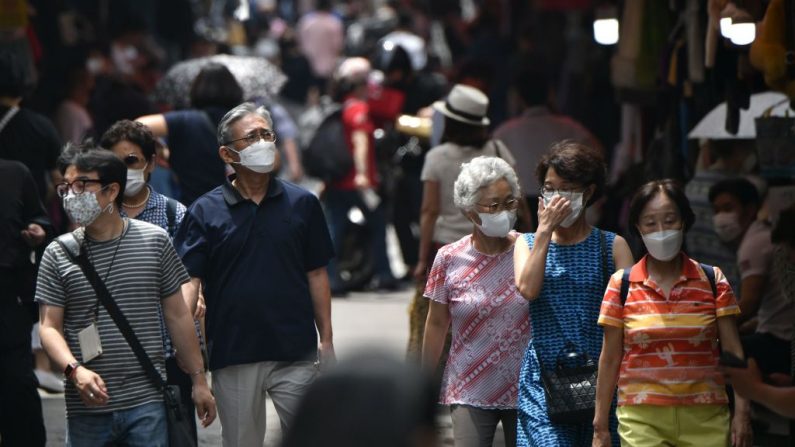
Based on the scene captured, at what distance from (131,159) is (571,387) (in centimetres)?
245

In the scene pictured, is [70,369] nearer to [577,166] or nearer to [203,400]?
[203,400]

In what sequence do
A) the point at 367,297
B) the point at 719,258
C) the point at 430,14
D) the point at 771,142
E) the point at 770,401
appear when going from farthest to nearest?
the point at 430,14 → the point at 367,297 → the point at 719,258 → the point at 771,142 → the point at 770,401

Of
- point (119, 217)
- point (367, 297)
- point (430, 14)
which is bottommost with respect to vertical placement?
point (367, 297)

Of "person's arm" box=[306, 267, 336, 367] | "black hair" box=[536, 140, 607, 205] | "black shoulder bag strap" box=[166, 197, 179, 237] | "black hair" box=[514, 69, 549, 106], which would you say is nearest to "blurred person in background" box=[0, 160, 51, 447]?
"black shoulder bag strap" box=[166, 197, 179, 237]

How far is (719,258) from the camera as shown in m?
9.62

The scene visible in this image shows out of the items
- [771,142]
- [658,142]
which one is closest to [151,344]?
[771,142]

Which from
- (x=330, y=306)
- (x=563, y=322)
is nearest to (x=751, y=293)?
A: (x=563, y=322)

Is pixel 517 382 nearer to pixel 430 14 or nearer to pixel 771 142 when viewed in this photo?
pixel 771 142

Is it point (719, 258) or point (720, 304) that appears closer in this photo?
point (720, 304)

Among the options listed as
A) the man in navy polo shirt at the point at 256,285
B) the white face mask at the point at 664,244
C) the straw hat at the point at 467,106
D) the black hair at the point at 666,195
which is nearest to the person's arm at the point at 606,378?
the white face mask at the point at 664,244

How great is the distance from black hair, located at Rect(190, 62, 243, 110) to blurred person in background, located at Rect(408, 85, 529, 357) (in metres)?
1.19

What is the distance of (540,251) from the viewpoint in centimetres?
635

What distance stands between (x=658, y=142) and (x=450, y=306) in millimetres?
5012

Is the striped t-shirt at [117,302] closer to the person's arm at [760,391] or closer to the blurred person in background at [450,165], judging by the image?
the person's arm at [760,391]
